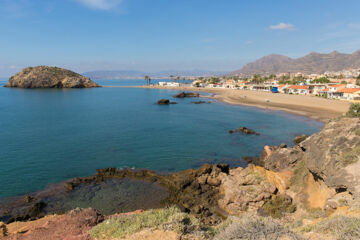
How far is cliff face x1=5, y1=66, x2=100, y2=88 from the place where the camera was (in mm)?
153250

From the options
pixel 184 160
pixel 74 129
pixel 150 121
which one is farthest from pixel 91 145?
pixel 150 121

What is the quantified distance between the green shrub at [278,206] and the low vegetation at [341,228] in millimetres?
8438

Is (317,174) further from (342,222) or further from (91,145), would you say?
(91,145)

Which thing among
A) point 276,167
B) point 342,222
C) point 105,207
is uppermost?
point 342,222

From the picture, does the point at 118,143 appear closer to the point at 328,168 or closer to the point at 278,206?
the point at 278,206

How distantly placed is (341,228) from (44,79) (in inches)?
7181

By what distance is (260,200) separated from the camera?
1759 centimetres

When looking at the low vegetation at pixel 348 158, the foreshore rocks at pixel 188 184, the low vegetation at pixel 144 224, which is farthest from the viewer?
the foreshore rocks at pixel 188 184

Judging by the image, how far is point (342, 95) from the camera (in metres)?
82.0

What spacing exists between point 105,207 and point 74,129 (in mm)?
30664

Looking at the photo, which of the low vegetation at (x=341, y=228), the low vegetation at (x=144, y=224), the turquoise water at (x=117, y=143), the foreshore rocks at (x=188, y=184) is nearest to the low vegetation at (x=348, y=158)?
the low vegetation at (x=341, y=228)

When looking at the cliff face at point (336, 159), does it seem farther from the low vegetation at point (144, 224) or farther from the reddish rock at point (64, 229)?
the reddish rock at point (64, 229)

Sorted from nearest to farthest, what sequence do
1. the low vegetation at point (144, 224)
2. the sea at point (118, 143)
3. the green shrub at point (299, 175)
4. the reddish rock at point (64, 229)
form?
1. the low vegetation at point (144, 224)
2. the reddish rock at point (64, 229)
3. the green shrub at point (299, 175)
4. the sea at point (118, 143)

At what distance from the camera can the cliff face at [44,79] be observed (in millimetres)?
153250
